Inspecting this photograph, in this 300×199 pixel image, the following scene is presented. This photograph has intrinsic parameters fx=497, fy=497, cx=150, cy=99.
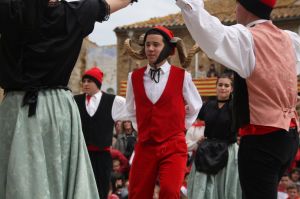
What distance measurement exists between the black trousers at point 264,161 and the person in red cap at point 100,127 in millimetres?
2836

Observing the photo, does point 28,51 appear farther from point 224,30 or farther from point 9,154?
point 224,30

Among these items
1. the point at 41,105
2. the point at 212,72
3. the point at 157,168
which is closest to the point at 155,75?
Result: the point at 157,168

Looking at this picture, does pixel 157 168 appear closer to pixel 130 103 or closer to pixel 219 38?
pixel 130 103

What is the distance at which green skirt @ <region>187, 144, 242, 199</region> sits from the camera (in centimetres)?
530

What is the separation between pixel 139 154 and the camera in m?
4.35

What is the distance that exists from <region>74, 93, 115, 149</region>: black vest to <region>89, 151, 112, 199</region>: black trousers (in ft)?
0.42

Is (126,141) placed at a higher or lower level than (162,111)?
lower

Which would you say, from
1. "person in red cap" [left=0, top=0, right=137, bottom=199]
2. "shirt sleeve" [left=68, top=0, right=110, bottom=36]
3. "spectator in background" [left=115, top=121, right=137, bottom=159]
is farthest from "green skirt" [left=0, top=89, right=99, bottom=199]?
"spectator in background" [left=115, top=121, right=137, bottom=159]

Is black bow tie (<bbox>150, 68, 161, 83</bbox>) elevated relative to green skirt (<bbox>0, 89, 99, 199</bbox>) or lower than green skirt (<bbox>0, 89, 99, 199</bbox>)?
elevated

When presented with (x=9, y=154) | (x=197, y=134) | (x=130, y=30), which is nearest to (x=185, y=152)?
(x=197, y=134)

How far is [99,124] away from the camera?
5910 millimetres

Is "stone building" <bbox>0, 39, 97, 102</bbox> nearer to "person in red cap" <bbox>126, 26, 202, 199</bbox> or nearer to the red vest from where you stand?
"person in red cap" <bbox>126, 26, 202, 199</bbox>

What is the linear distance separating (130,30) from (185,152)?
18319 mm

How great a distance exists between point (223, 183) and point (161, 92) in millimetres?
1494
